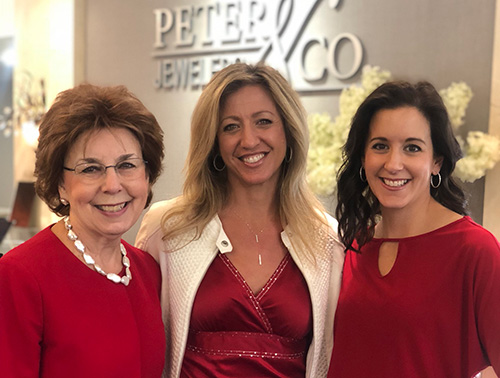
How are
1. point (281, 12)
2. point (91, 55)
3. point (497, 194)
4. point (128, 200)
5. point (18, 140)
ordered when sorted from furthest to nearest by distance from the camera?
point (18, 140), point (91, 55), point (281, 12), point (497, 194), point (128, 200)

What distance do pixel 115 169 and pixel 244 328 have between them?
2.48 ft

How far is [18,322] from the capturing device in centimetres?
153

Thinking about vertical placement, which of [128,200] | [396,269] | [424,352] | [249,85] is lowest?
[424,352]

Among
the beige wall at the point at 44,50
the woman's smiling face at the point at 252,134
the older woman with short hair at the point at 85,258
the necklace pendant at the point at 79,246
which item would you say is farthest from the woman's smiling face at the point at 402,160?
the beige wall at the point at 44,50

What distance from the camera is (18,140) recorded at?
8625mm

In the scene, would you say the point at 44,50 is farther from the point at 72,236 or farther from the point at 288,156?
the point at 72,236

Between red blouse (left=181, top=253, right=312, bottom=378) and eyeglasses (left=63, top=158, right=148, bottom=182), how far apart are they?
0.57 m

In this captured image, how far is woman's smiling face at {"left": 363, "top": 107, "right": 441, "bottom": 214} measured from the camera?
77.4 inches

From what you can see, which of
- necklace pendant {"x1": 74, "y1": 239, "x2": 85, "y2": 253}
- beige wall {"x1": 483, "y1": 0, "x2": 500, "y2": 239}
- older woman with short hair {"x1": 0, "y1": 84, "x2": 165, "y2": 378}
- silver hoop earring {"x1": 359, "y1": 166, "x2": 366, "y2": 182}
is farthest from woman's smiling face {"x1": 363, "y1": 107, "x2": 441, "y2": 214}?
beige wall {"x1": 483, "y1": 0, "x2": 500, "y2": 239}

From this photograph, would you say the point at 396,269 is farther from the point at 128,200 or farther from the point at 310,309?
the point at 128,200

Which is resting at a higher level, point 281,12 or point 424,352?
point 281,12

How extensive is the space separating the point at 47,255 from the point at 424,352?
1.12 m

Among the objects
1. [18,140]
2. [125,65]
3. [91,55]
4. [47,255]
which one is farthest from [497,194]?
[18,140]

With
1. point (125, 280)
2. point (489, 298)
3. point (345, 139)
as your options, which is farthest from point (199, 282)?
point (345, 139)
